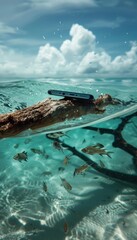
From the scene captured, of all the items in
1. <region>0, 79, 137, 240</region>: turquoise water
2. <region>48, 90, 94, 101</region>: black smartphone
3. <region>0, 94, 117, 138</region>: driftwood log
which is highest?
<region>48, 90, 94, 101</region>: black smartphone

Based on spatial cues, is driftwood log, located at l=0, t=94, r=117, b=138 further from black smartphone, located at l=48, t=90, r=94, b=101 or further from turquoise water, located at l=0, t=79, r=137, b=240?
turquoise water, located at l=0, t=79, r=137, b=240

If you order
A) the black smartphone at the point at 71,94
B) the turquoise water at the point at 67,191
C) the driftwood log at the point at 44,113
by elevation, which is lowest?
the turquoise water at the point at 67,191

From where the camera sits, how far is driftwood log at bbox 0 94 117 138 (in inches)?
284

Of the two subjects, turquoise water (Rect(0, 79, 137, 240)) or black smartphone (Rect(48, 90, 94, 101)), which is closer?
black smartphone (Rect(48, 90, 94, 101))

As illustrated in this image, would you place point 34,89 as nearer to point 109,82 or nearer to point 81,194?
point 109,82

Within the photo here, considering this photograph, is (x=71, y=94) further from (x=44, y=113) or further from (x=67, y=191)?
(x=67, y=191)

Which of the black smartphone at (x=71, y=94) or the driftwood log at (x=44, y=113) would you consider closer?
the black smartphone at (x=71, y=94)

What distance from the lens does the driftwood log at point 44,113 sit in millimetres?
7224

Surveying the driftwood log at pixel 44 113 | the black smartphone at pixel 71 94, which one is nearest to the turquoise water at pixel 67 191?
the driftwood log at pixel 44 113

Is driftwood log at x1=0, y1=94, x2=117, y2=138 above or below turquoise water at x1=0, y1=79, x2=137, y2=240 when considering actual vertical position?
above

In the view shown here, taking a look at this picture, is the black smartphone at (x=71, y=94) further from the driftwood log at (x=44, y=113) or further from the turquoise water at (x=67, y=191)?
the turquoise water at (x=67, y=191)

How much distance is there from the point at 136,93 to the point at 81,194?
7.76 metres

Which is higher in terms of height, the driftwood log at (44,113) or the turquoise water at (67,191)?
the driftwood log at (44,113)

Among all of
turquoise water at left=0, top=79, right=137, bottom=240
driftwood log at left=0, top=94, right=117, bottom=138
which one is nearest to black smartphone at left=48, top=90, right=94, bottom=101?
driftwood log at left=0, top=94, right=117, bottom=138
